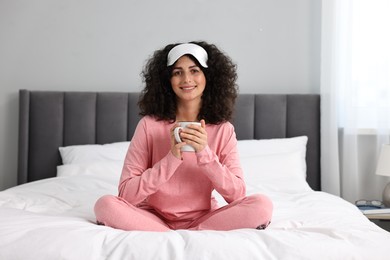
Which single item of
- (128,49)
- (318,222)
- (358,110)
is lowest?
(318,222)

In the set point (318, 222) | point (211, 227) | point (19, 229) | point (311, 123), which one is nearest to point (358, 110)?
point (311, 123)

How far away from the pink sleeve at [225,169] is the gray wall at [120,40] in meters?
1.59

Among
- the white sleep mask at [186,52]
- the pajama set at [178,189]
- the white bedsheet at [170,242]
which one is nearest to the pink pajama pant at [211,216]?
the pajama set at [178,189]

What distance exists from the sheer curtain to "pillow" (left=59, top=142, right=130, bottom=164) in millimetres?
1301

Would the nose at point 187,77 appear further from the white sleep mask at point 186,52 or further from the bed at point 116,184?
the bed at point 116,184

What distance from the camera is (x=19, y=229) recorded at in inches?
61.8

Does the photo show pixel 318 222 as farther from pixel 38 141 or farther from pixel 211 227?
pixel 38 141

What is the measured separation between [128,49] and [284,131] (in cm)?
119

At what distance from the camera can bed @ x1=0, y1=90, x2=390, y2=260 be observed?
1479mm

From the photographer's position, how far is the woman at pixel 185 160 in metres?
1.79

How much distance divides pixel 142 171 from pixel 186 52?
0.49 meters

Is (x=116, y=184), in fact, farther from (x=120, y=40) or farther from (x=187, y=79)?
(x=120, y=40)

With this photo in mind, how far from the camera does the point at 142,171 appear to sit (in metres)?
2.01

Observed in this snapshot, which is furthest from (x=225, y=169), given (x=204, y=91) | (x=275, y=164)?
(x=275, y=164)
